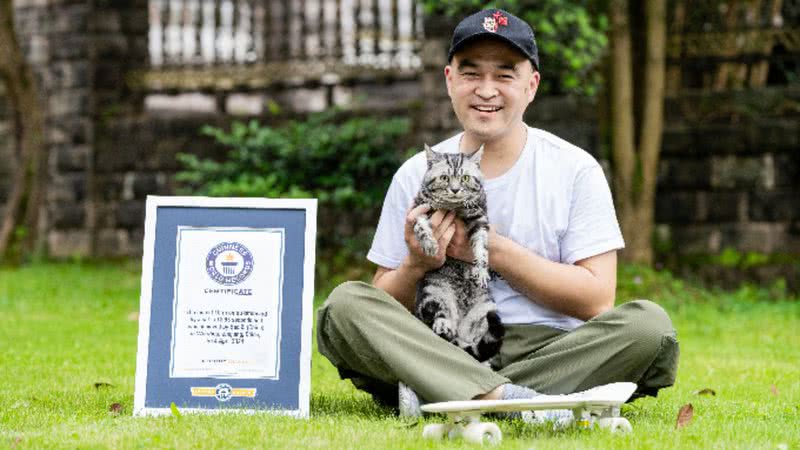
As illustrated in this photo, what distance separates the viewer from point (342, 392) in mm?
5828

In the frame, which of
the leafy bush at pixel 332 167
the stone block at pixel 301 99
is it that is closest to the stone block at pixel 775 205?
the leafy bush at pixel 332 167

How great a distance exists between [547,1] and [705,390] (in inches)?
209

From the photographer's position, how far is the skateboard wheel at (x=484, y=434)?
4031 millimetres

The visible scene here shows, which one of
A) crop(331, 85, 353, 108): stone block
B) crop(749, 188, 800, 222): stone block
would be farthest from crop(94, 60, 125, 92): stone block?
crop(749, 188, 800, 222): stone block

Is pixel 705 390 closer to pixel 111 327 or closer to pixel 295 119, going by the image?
pixel 111 327

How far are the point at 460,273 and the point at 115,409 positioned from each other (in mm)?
1501

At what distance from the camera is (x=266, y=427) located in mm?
4301

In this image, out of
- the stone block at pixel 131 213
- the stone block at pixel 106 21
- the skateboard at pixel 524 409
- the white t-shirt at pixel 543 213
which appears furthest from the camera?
the stone block at pixel 106 21

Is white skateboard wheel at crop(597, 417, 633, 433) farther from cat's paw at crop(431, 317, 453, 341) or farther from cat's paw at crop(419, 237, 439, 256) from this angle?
cat's paw at crop(419, 237, 439, 256)

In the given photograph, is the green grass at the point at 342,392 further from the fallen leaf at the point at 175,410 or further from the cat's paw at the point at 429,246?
the cat's paw at the point at 429,246

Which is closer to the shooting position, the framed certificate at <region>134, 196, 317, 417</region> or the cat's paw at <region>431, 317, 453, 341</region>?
the cat's paw at <region>431, 317, 453, 341</region>

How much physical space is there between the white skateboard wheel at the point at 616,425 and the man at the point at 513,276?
296 mm

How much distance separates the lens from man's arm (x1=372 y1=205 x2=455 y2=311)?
4484mm

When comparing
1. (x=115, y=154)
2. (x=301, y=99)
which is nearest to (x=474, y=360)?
→ (x=301, y=99)
